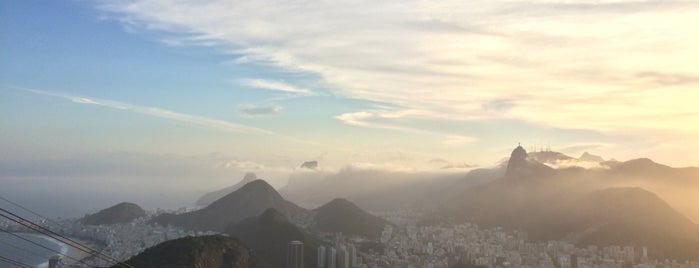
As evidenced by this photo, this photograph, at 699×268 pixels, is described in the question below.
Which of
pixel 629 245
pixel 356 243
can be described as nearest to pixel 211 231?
pixel 356 243

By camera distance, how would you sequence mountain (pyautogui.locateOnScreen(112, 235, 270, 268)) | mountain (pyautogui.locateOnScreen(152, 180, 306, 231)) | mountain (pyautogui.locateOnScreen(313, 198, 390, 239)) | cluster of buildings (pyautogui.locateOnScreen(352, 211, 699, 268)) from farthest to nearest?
1. mountain (pyautogui.locateOnScreen(152, 180, 306, 231))
2. mountain (pyautogui.locateOnScreen(313, 198, 390, 239))
3. cluster of buildings (pyautogui.locateOnScreen(352, 211, 699, 268))
4. mountain (pyautogui.locateOnScreen(112, 235, 270, 268))

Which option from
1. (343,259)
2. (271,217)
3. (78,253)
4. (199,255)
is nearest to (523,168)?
(271,217)

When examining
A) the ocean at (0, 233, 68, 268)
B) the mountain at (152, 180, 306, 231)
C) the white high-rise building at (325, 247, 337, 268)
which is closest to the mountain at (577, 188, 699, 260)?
the white high-rise building at (325, 247, 337, 268)

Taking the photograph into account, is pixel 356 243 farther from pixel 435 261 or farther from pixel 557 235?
pixel 557 235

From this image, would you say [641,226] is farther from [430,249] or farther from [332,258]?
[332,258]

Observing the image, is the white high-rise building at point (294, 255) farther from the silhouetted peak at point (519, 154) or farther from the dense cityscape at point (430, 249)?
the silhouetted peak at point (519, 154)

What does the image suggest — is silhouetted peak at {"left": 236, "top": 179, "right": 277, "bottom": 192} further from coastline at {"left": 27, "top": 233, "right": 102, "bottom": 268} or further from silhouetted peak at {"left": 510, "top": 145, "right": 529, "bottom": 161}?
silhouetted peak at {"left": 510, "top": 145, "right": 529, "bottom": 161}

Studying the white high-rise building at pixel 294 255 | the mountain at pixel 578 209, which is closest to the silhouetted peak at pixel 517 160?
the mountain at pixel 578 209
